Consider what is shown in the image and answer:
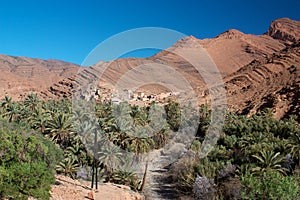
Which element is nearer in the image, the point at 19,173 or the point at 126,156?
the point at 19,173

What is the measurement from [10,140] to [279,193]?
1639 centimetres

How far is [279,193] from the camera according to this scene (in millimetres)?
17344

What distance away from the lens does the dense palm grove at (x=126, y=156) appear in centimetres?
1941

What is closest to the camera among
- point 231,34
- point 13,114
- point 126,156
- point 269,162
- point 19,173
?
point 19,173

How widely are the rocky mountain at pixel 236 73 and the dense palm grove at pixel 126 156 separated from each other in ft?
79.5

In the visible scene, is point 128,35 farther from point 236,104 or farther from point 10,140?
point 236,104

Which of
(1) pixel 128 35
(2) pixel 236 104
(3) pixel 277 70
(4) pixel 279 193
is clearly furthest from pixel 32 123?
(3) pixel 277 70

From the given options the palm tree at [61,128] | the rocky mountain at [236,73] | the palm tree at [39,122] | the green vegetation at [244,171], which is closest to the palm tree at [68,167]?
the palm tree at [61,128]

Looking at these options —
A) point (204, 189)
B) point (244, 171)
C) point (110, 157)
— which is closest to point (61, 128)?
point (110, 157)

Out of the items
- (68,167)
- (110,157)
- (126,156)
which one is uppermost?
(126,156)

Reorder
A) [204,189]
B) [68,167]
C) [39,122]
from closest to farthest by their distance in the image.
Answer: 1. [204,189]
2. [68,167]
3. [39,122]

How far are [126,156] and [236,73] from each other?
78498 millimetres

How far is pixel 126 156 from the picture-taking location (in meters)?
39.2

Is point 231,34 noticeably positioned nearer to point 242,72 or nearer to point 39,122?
point 242,72
